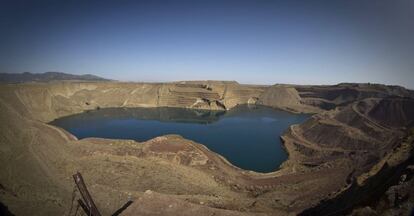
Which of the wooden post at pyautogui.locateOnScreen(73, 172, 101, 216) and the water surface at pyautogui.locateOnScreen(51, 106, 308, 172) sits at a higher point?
the wooden post at pyautogui.locateOnScreen(73, 172, 101, 216)

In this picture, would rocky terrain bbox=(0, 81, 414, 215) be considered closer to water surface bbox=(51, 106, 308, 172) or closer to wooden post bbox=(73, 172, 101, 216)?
wooden post bbox=(73, 172, 101, 216)

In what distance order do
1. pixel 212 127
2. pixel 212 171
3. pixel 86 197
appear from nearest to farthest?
pixel 86 197 < pixel 212 171 < pixel 212 127

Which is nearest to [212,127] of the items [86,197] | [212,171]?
[212,171]

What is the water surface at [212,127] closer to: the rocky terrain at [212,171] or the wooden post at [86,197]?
the rocky terrain at [212,171]

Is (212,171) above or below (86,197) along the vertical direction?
below

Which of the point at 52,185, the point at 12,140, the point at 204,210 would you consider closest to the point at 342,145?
the point at 204,210

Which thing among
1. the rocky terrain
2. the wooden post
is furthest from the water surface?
the wooden post

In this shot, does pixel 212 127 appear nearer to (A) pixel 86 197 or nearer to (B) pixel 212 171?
(B) pixel 212 171

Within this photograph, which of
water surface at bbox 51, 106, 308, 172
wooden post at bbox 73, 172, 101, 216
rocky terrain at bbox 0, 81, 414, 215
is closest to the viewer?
wooden post at bbox 73, 172, 101, 216
